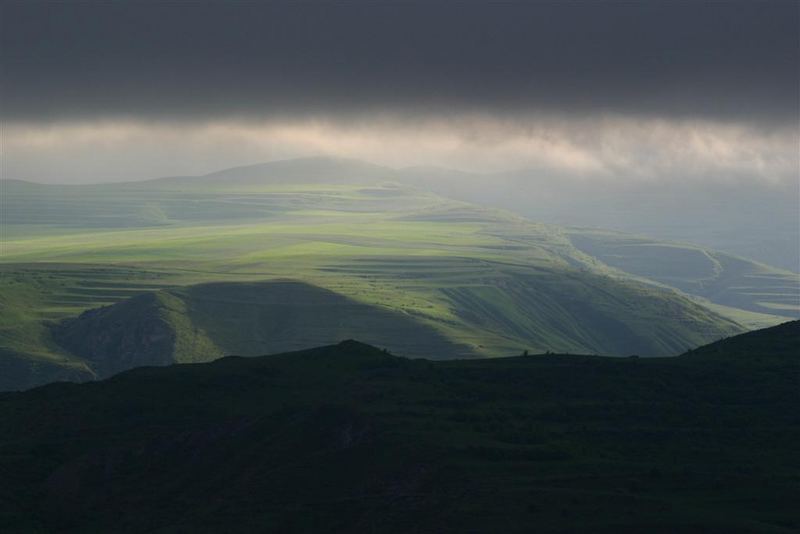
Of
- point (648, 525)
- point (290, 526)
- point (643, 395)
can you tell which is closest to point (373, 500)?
point (290, 526)

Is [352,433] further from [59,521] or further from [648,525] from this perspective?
[648,525]

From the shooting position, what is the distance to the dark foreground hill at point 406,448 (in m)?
131

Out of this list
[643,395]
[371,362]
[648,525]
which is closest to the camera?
[648,525]

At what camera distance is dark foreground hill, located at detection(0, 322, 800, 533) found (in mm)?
131000

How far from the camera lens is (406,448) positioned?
147 metres

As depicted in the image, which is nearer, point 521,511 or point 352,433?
point 521,511

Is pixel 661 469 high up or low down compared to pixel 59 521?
up

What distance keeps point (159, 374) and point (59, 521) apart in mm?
47800

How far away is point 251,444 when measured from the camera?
159 meters

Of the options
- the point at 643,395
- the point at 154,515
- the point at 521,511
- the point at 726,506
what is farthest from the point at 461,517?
the point at 643,395

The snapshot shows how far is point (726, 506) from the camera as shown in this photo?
129500mm

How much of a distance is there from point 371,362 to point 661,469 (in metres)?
63.5

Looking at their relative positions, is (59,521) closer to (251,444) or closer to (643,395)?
(251,444)

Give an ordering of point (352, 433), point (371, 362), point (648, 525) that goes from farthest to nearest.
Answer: point (371, 362) < point (352, 433) < point (648, 525)
